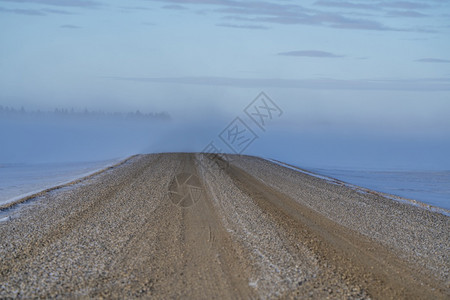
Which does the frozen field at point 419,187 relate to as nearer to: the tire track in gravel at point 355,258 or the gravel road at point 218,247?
the gravel road at point 218,247

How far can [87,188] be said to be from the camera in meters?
21.1

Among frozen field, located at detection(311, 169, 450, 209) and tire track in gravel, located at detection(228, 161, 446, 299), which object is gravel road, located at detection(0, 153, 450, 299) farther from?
frozen field, located at detection(311, 169, 450, 209)

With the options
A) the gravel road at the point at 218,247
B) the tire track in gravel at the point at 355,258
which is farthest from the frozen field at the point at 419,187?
the tire track in gravel at the point at 355,258

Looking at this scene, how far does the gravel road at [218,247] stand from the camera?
7770 millimetres

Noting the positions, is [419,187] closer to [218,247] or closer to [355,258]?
[355,258]

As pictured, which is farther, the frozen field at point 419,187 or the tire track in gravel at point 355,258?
the frozen field at point 419,187

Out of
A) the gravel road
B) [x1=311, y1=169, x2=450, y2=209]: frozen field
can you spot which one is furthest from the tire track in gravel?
[x1=311, y1=169, x2=450, y2=209]: frozen field

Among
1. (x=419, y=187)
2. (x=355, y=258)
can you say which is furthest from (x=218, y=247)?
(x=419, y=187)

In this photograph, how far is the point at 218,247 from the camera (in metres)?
10.4

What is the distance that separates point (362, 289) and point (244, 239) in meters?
3.84

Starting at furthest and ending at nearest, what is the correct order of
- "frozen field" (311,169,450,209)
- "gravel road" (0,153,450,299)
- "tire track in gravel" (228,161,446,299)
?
"frozen field" (311,169,450,209), "tire track in gravel" (228,161,446,299), "gravel road" (0,153,450,299)

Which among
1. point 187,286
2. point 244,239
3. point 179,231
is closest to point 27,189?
point 179,231

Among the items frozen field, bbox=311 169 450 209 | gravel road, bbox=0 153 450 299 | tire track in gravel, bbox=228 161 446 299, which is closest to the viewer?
gravel road, bbox=0 153 450 299

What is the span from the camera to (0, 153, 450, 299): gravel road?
25.5ft
